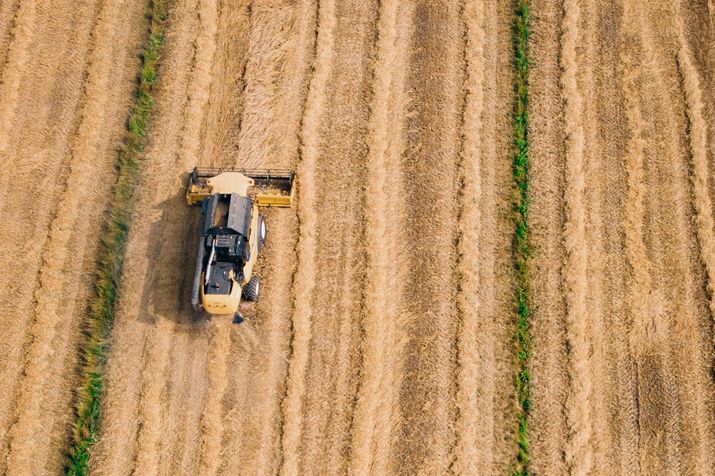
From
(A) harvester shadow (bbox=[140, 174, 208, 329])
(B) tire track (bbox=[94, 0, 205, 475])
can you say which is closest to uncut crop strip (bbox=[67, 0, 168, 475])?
(B) tire track (bbox=[94, 0, 205, 475])

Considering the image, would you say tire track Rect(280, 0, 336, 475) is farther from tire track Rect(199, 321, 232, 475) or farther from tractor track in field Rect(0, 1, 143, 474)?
tractor track in field Rect(0, 1, 143, 474)

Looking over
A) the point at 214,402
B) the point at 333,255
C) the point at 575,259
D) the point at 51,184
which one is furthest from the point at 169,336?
the point at 575,259

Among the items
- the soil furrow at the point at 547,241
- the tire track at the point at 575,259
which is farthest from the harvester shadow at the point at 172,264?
the tire track at the point at 575,259

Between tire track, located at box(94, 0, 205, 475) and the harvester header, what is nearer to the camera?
tire track, located at box(94, 0, 205, 475)

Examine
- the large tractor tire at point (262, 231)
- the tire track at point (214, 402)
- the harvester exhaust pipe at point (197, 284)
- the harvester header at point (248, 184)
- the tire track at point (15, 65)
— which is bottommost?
the tire track at point (214, 402)

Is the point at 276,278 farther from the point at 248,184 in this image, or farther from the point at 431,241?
the point at 431,241

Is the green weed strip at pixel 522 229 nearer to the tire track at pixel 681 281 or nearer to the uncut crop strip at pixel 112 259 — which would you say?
the tire track at pixel 681 281
